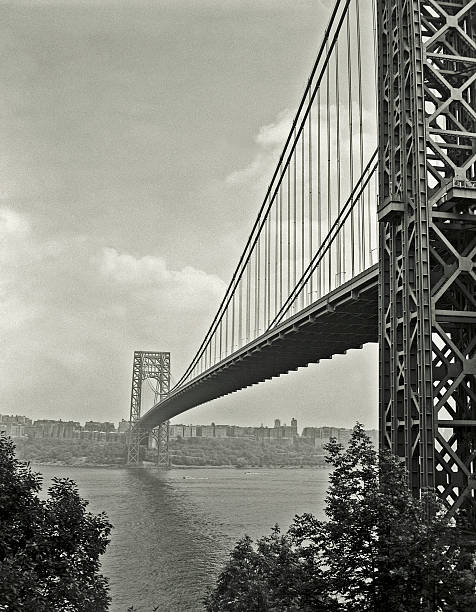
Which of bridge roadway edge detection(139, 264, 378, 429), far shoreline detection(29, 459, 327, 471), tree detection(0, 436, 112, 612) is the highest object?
bridge roadway edge detection(139, 264, 378, 429)

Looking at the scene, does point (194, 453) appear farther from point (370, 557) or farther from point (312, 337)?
point (370, 557)

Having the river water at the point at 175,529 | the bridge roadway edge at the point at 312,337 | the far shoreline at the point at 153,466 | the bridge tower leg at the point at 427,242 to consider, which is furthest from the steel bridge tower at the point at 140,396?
the bridge tower leg at the point at 427,242

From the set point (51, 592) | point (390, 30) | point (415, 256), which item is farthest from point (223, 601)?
point (390, 30)

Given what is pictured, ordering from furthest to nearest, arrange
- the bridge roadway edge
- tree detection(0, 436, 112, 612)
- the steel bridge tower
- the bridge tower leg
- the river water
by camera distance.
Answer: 1. the steel bridge tower
2. the river water
3. the bridge roadway edge
4. the bridge tower leg
5. tree detection(0, 436, 112, 612)

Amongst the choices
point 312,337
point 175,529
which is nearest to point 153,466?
point 175,529

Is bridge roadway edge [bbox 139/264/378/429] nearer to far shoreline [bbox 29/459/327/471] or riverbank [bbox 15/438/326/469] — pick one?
far shoreline [bbox 29/459/327/471]

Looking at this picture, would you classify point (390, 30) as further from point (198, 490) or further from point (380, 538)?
point (198, 490)

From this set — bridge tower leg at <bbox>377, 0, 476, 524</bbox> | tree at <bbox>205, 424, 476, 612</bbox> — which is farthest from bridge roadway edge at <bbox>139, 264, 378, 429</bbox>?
tree at <bbox>205, 424, 476, 612</bbox>
